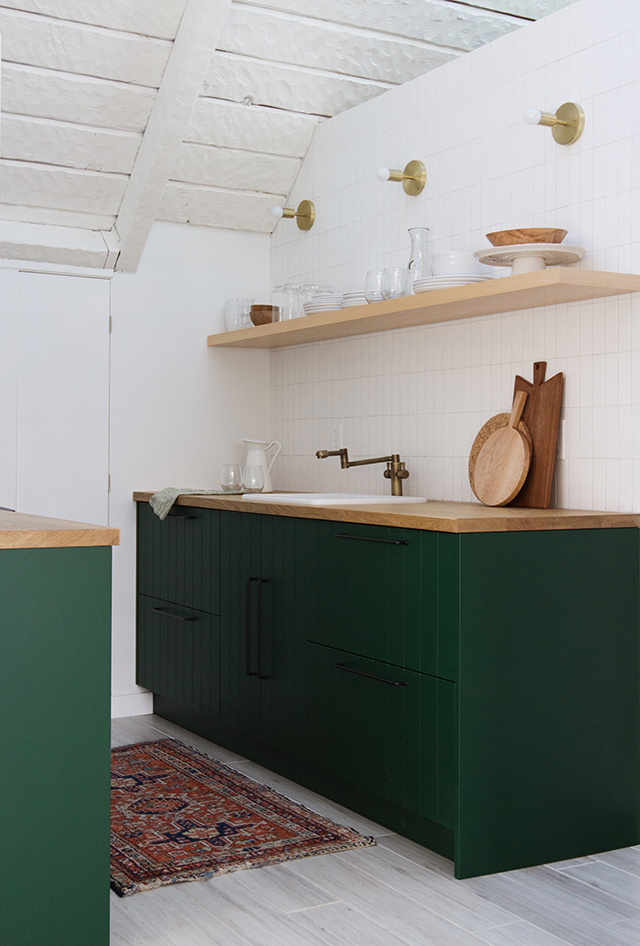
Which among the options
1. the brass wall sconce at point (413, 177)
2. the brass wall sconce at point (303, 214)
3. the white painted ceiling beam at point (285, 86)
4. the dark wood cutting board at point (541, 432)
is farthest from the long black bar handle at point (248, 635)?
the white painted ceiling beam at point (285, 86)

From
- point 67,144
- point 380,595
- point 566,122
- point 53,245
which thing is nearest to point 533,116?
point 566,122

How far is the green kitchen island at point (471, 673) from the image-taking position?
2596mm

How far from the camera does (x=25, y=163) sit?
389cm

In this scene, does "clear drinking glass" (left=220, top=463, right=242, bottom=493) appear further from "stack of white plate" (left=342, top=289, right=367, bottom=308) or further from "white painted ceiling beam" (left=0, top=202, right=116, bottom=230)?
"white painted ceiling beam" (left=0, top=202, right=116, bottom=230)

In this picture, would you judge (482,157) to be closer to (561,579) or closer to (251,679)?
(561,579)

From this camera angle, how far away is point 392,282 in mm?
3518

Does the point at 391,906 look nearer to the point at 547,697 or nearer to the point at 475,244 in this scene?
the point at 547,697

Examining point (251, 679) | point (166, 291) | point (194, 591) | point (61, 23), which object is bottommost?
point (251, 679)

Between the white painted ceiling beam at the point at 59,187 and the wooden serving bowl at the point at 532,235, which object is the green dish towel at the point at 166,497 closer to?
the white painted ceiling beam at the point at 59,187

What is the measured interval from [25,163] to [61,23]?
0.60 meters

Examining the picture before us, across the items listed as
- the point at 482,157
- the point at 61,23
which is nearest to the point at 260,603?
the point at 482,157

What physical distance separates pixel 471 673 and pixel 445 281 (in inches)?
49.3

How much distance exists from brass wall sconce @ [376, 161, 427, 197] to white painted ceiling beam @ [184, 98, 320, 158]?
714 mm

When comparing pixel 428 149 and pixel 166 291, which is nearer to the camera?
pixel 428 149
